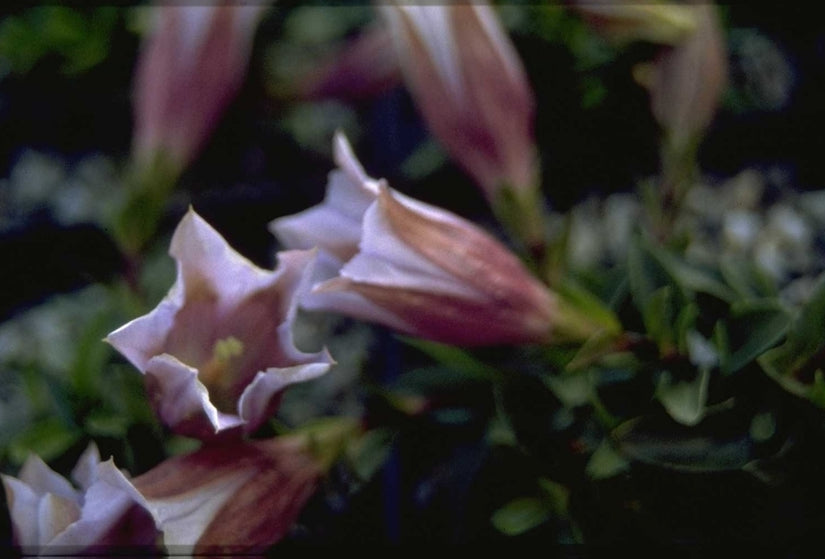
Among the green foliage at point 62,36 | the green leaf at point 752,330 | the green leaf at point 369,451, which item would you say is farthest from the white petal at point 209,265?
the green foliage at point 62,36

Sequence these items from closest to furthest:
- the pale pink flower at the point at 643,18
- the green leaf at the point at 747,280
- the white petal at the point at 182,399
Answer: the white petal at the point at 182,399
the green leaf at the point at 747,280
the pale pink flower at the point at 643,18

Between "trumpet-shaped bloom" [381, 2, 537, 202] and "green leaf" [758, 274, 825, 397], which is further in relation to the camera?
"trumpet-shaped bloom" [381, 2, 537, 202]

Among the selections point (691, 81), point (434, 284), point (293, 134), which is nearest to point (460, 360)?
point (434, 284)

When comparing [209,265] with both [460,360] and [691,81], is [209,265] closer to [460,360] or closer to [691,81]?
[460,360]

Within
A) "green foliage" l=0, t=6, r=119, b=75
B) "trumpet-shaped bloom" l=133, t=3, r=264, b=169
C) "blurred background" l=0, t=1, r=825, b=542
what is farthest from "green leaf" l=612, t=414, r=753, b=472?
"green foliage" l=0, t=6, r=119, b=75

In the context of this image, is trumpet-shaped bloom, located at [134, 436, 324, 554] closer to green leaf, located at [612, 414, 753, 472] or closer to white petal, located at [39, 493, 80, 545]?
white petal, located at [39, 493, 80, 545]

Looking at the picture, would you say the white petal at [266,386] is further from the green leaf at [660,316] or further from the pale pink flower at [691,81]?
the pale pink flower at [691,81]

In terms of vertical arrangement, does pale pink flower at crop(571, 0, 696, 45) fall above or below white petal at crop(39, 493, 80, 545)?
above
